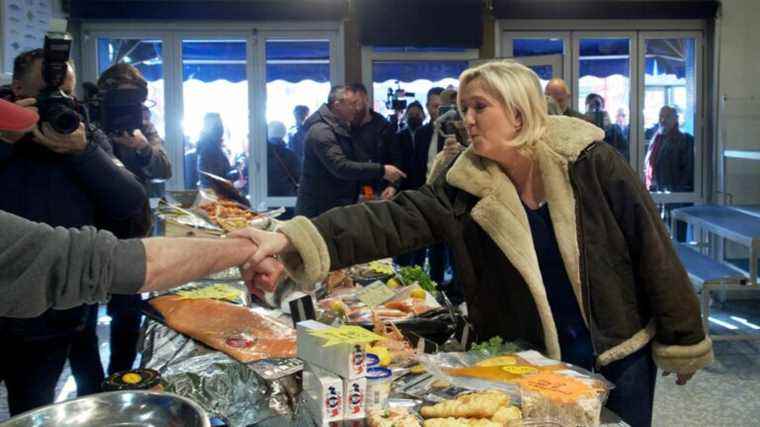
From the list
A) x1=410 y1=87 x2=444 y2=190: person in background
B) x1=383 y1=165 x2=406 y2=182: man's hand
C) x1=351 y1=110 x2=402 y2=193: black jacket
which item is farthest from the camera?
x1=410 y1=87 x2=444 y2=190: person in background

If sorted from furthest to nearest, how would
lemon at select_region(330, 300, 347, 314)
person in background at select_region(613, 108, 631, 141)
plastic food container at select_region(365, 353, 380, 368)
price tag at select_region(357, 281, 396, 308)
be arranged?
person in background at select_region(613, 108, 631, 141), price tag at select_region(357, 281, 396, 308), lemon at select_region(330, 300, 347, 314), plastic food container at select_region(365, 353, 380, 368)

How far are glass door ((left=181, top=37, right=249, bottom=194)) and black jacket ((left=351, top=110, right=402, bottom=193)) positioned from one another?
1.66 metres

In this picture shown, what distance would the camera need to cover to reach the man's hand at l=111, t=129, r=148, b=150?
2.90 metres

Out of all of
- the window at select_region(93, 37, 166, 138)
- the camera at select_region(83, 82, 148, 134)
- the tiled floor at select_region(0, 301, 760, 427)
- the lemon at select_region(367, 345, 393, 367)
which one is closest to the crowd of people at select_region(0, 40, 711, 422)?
the lemon at select_region(367, 345, 393, 367)

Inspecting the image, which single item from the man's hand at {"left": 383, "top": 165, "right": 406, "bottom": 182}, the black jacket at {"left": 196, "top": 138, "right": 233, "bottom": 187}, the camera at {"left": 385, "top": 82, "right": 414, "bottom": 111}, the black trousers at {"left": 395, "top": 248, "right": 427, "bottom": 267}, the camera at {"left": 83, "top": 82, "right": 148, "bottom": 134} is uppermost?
the camera at {"left": 385, "top": 82, "right": 414, "bottom": 111}

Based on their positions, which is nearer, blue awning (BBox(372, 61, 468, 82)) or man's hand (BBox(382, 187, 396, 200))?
man's hand (BBox(382, 187, 396, 200))

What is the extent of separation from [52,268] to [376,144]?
4.61m

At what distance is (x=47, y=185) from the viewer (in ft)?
6.98

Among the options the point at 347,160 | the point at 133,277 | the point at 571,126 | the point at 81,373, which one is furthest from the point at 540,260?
the point at 347,160

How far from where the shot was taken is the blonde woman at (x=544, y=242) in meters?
1.75

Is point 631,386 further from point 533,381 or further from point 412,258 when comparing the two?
point 412,258

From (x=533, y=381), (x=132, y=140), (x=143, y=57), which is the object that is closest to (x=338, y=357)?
(x=533, y=381)

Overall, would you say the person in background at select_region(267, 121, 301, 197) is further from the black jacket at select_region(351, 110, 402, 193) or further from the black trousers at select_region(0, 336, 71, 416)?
the black trousers at select_region(0, 336, 71, 416)

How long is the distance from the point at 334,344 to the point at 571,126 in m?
0.91
